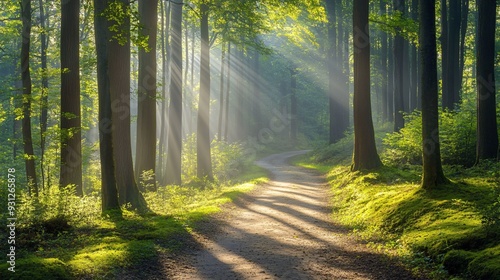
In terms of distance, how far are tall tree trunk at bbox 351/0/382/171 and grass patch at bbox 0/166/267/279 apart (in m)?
6.81

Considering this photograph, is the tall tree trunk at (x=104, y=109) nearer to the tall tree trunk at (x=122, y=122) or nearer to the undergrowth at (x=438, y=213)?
the tall tree trunk at (x=122, y=122)

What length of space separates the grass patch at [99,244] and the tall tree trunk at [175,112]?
798 centimetres

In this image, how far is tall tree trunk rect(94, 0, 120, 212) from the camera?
10.1 m

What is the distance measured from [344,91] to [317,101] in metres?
32.3

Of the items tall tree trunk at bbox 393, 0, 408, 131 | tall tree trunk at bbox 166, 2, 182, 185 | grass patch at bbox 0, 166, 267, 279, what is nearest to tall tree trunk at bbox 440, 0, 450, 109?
tall tree trunk at bbox 393, 0, 408, 131

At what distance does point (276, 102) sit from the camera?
61.3 metres

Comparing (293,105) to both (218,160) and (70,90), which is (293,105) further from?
(70,90)

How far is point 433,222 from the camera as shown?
26.5 feet

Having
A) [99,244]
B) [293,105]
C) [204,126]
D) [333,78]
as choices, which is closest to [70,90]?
[99,244]

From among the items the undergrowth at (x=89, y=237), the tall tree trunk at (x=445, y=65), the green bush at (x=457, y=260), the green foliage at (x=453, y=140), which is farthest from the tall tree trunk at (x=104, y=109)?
the tall tree trunk at (x=445, y=65)

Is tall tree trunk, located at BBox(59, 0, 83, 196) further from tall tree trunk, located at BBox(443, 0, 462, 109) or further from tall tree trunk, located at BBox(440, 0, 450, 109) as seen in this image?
tall tree trunk, located at BBox(443, 0, 462, 109)

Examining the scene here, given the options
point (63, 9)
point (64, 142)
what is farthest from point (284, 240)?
point (63, 9)

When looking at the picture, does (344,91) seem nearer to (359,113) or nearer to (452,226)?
(359,113)

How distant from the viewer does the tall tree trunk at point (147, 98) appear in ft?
48.5
